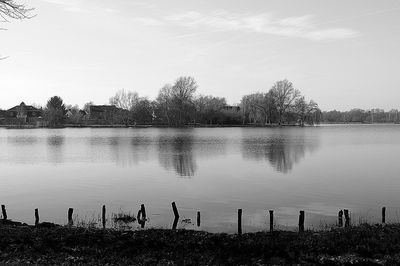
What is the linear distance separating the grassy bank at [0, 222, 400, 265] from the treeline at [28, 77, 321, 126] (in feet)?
466

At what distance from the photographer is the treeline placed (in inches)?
6270

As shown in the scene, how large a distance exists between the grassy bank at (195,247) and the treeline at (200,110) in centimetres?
14215

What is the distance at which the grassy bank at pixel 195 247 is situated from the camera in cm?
1172

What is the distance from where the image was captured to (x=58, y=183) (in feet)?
102

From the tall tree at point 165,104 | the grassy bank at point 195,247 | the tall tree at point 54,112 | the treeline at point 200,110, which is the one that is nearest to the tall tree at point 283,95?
the treeline at point 200,110

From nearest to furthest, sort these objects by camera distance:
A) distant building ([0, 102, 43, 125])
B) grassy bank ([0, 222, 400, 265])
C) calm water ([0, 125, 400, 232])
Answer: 1. grassy bank ([0, 222, 400, 265])
2. calm water ([0, 125, 400, 232])
3. distant building ([0, 102, 43, 125])

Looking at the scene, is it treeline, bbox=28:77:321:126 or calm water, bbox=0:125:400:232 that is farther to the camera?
treeline, bbox=28:77:321:126

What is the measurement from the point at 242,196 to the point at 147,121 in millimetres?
147305

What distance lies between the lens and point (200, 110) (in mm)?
165250

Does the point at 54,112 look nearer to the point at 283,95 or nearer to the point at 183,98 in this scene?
the point at 183,98

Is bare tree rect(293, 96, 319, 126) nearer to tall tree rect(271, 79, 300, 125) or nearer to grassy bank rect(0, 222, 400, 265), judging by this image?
tall tree rect(271, 79, 300, 125)

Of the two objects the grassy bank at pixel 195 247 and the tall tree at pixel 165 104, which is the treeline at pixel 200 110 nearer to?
the tall tree at pixel 165 104

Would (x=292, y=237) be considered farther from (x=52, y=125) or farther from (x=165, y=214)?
(x=52, y=125)

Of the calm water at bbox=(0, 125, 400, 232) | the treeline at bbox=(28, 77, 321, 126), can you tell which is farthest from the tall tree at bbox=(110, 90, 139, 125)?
the calm water at bbox=(0, 125, 400, 232)
